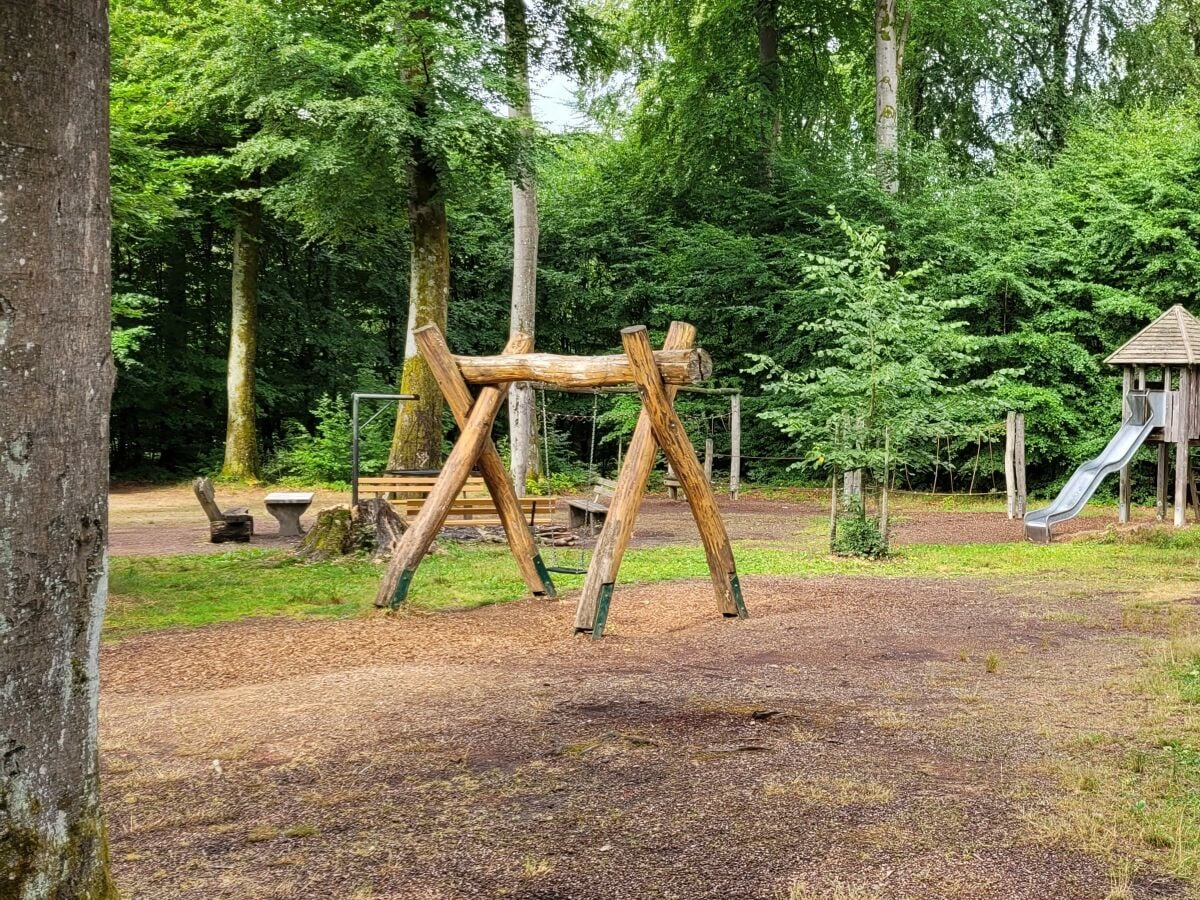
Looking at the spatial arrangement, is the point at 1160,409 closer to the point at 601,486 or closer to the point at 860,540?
the point at 860,540

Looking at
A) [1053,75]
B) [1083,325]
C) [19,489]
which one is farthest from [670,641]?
[1053,75]

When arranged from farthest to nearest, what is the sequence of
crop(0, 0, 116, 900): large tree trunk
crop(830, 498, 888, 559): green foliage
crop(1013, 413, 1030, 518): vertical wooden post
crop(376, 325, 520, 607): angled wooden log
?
crop(1013, 413, 1030, 518): vertical wooden post < crop(830, 498, 888, 559): green foliage < crop(376, 325, 520, 607): angled wooden log < crop(0, 0, 116, 900): large tree trunk

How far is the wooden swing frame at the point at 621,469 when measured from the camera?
25.9 ft

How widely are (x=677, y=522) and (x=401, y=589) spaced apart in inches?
349

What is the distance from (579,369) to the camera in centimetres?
846

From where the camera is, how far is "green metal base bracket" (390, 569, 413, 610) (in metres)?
8.59

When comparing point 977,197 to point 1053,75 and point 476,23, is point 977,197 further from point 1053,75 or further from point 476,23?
point 476,23

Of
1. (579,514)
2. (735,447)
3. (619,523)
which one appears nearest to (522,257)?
(579,514)

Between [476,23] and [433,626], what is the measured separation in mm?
10727

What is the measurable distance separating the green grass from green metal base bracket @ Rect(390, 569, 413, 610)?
34 centimetres

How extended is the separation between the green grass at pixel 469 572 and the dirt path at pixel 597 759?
3.51 ft

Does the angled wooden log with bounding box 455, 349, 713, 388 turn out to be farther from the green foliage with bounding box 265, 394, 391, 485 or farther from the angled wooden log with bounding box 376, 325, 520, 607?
the green foliage with bounding box 265, 394, 391, 485

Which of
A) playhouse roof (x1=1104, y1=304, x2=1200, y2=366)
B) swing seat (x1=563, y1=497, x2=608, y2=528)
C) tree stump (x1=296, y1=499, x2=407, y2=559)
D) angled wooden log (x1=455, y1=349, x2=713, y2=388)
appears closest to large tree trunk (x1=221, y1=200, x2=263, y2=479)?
swing seat (x1=563, y1=497, x2=608, y2=528)

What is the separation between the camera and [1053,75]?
26.9m
